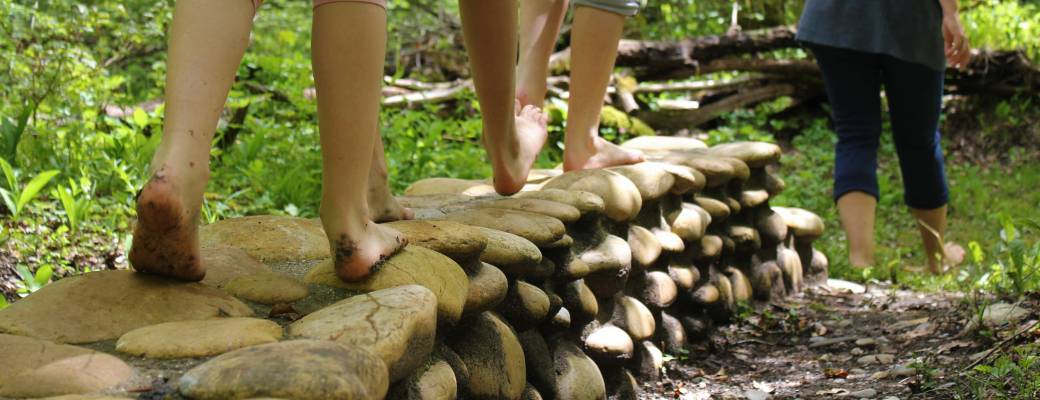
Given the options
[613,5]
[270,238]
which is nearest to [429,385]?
[270,238]

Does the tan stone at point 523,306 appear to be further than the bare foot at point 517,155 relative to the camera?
No

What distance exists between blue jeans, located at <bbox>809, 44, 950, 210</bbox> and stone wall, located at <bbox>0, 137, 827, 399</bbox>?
0.50 meters

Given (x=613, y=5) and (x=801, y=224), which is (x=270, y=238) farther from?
(x=801, y=224)

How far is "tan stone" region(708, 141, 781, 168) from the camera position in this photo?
401 centimetres

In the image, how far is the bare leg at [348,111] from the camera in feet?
5.83

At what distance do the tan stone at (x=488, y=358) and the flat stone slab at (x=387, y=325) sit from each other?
33 cm

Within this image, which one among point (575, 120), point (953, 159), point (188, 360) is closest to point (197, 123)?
point (188, 360)

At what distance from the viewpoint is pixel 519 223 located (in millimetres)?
2457

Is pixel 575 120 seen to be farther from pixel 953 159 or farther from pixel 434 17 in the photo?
pixel 434 17

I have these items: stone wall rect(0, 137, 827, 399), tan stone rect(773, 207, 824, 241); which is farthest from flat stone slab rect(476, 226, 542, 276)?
tan stone rect(773, 207, 824, 241)

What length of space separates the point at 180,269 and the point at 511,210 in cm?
96

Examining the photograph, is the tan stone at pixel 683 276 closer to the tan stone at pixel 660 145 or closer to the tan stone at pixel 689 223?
the tan stone at pixel 689 223

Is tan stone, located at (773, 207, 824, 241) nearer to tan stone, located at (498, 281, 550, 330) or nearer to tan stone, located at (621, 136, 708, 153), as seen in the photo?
tan stone, located at (621, 136, 708, 153)

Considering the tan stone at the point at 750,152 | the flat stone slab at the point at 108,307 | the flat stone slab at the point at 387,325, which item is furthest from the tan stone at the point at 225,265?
the tan stone at the point at 750,152
